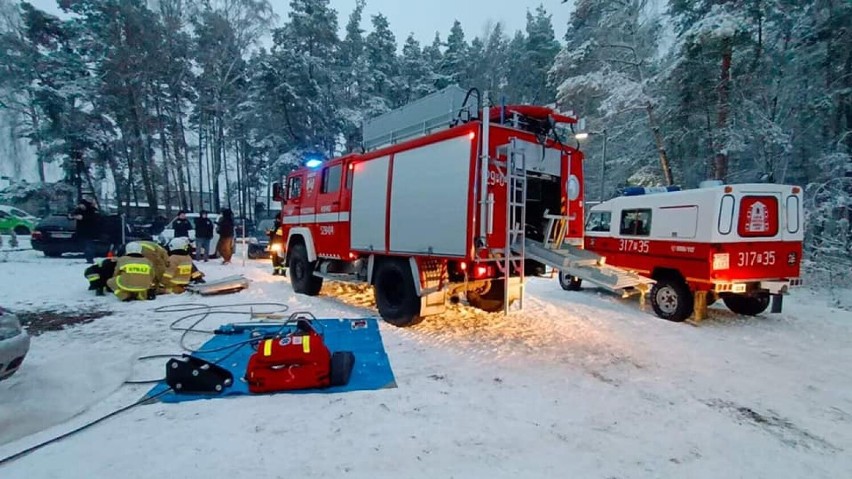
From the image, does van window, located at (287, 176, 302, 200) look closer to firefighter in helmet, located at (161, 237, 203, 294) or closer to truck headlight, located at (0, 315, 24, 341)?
firefighter in helmet, located at (161, 237, 203, 294)

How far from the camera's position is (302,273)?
835 cm

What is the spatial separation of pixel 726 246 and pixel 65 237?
16.9 meters

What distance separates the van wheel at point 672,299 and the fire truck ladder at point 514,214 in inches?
128

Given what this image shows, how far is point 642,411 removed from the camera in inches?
135

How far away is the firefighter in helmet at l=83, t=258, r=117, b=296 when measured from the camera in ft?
24.6

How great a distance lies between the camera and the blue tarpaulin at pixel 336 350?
3.59 metres

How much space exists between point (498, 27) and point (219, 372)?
38152mm

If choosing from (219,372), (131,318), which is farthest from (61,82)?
(219,372)

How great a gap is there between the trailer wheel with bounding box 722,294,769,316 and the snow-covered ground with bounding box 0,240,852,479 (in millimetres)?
1317

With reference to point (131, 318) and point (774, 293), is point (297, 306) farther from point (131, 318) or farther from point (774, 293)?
point (774, 293)

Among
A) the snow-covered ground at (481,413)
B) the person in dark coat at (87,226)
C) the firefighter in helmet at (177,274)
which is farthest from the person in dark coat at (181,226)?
the snow-covered ground at (481,413)

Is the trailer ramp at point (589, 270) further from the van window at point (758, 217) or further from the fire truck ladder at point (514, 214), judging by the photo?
the van window at point (758, 217)

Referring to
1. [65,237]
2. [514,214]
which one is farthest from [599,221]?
[65,237]

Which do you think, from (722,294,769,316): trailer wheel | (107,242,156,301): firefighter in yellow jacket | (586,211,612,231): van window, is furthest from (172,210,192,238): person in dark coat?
(722,294,769,316): trailer wheel
